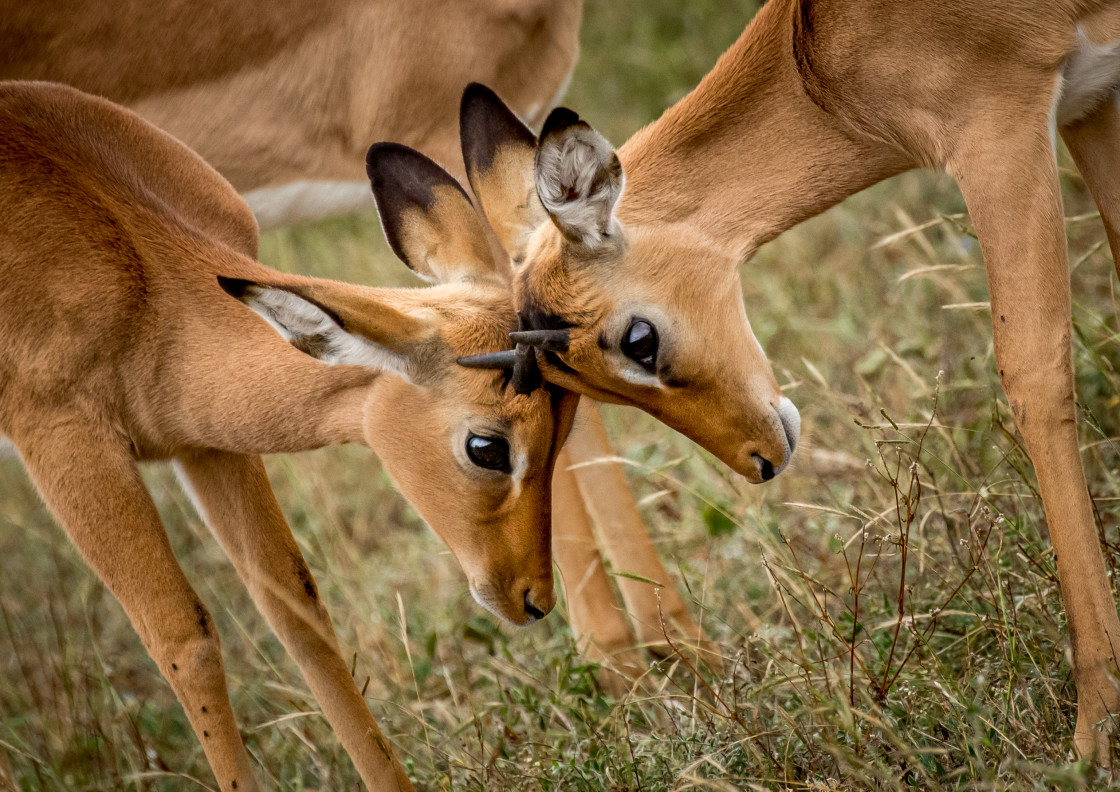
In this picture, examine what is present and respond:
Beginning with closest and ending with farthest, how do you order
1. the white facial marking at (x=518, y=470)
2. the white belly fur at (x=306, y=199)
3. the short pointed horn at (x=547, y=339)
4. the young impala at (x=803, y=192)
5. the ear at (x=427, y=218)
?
the young impala at (x=803, y=192) → the short pointed horn at (x=547, y=339) → the white facial marking at (x=518, y=470) → the ear at (x=427, y=218) → the white belly fur at (x=306, y=199)

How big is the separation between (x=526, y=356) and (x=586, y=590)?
56.1 inches

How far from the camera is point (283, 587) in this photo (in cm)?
365

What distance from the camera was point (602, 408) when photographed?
20.0 ft

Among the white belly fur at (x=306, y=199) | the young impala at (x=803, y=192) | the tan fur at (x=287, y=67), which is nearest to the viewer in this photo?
the young impala at (x=803, y=192)

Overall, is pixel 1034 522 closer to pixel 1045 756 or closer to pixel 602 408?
pixel 1045 756

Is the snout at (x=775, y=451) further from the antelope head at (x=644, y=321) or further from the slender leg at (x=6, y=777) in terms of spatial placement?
the slender leg at (x=6, y=777)

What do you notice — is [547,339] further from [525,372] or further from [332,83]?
[332,83]

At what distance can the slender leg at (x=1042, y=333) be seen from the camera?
2785 mm

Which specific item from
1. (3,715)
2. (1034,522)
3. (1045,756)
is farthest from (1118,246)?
(3,715)

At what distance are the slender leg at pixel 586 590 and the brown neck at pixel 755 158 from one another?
4.15 feet

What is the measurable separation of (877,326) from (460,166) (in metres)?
2.17

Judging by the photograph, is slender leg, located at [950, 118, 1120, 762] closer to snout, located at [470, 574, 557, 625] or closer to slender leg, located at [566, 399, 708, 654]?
snout, located at [470, 574, 557, 625]

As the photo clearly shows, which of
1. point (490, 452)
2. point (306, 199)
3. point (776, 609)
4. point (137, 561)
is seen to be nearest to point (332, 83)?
point (306, 199)

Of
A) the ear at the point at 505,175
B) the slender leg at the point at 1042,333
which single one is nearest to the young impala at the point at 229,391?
the ear at the point at 505,175
